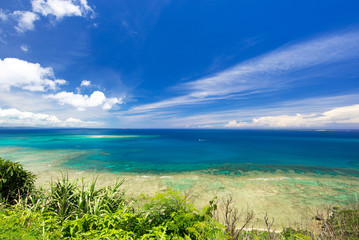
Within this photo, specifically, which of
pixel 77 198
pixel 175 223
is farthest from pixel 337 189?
pixel 77 198

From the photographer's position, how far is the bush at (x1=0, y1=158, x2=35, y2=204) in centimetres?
584

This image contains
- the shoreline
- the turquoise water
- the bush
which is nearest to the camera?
the bush

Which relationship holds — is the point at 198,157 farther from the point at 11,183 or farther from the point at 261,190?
the point at 11,183

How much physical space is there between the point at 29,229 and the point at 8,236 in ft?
1.80

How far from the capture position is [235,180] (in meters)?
18.4

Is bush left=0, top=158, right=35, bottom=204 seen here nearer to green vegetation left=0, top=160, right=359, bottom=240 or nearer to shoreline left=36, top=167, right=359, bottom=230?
green vegetation left=0, top=160, right=359, bottom=240

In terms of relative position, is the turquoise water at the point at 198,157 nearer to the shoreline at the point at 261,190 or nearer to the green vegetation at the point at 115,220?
the shoreline at the point at 261,190

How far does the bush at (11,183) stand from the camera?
19.2 ft

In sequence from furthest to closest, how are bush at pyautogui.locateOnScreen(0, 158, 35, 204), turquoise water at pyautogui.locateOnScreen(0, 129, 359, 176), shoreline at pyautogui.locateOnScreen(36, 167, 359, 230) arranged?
turquoise water at pyautogui.locateOnScreen(0, 129, 359, 176) < shoreline at pyautogui.locateOnScreen(36, 167, 359, 230) < bush at pyautogui.locateOnScreen(0, 158, 35, 204)

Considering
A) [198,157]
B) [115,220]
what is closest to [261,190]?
[115,220]

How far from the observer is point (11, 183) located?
6.11 metres

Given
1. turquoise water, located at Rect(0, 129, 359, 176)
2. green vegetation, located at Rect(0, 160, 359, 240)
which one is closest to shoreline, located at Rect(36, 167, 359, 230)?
turquoise water, located at Rect(0, 129, 359, 176)

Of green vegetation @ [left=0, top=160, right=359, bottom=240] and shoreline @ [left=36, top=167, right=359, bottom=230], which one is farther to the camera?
shoreline @ [left=36, top=167, right=359, bottom=230]

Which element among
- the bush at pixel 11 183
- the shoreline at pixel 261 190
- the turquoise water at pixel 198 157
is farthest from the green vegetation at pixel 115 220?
the turquoise water at pixel 198 157
